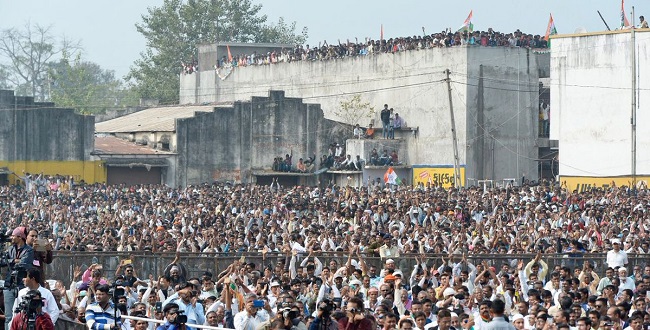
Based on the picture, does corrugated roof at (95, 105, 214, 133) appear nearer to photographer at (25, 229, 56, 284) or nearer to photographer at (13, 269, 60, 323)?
photographer at (25, 229, 56, 284)

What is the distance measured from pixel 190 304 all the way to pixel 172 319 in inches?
91.1

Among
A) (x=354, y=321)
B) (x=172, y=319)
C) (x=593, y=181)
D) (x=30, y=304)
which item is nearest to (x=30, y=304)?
(x=30, y=304)

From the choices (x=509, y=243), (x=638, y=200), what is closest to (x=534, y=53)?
(x=638, y=200)

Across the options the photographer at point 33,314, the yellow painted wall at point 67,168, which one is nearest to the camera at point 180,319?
the photographer at point 33,314

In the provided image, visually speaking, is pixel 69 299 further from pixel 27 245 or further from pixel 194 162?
pixel 194 162

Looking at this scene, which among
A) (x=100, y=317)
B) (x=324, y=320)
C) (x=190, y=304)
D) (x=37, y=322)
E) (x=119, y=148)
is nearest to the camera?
(x=37, y=322)

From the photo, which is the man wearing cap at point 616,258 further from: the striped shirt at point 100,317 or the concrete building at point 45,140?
the concrete building at point 45,140

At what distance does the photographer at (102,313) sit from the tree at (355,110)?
1678 inches

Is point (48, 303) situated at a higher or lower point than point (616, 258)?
higher

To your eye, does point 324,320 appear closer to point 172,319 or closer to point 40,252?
point 172,319

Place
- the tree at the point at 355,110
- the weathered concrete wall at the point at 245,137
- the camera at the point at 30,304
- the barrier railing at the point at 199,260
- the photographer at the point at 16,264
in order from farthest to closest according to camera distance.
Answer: the tree at the point at 355,110 → the weathered concrete wall at the point at 245,137 → the barrier railing at the point at 199,260 → the photographer at the point at 16,264 → the camera at the point at 30,304

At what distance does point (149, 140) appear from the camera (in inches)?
2253

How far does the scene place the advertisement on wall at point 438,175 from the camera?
55.3 m

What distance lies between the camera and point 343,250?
27.9 metres
